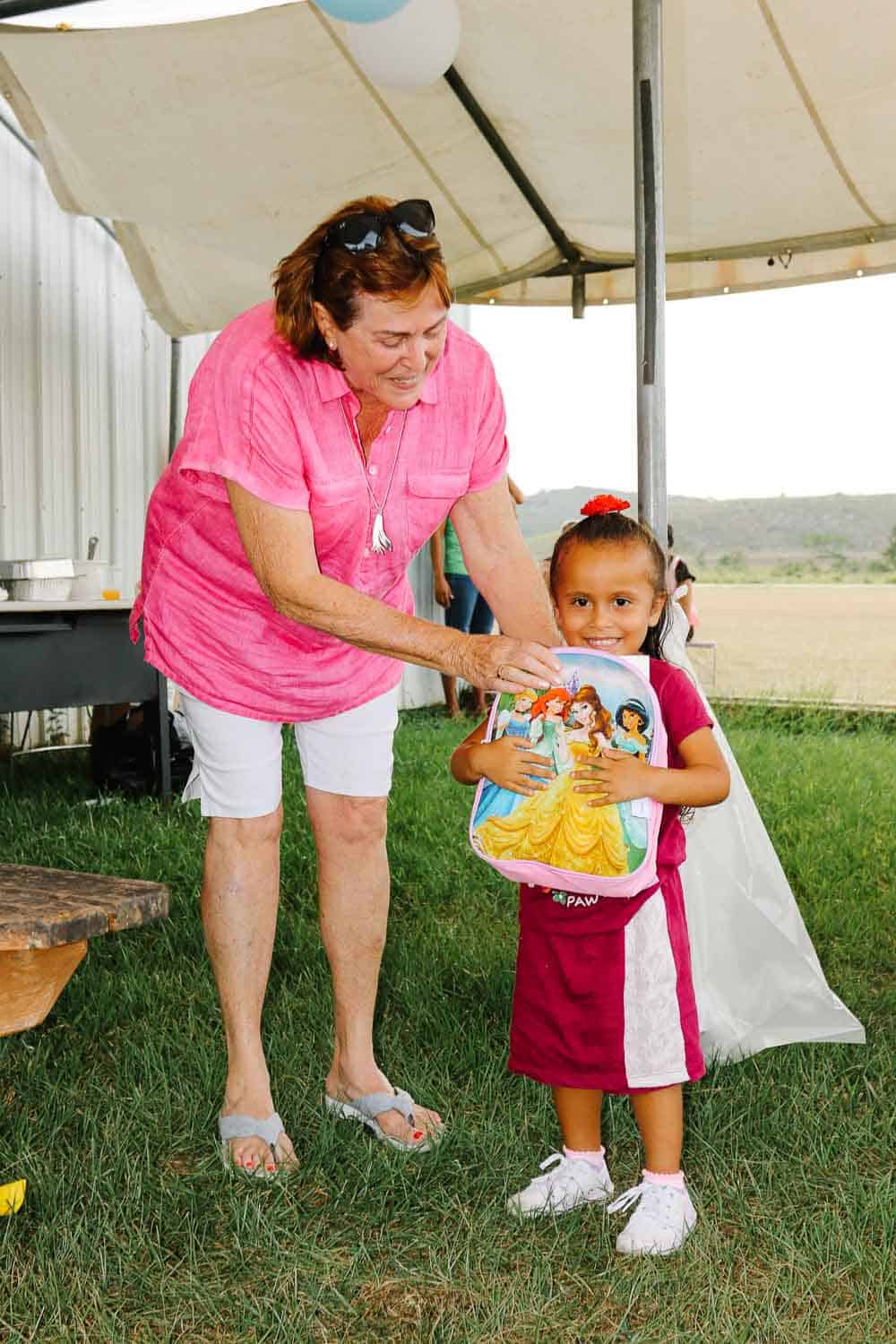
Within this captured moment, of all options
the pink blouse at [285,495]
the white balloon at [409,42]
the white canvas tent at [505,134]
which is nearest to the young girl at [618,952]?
the pink blouse at [285,495]

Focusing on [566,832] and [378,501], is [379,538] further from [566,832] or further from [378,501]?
[566,832]

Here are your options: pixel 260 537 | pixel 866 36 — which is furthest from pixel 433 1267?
pixel 866 36

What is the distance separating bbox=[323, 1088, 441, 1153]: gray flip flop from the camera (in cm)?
186

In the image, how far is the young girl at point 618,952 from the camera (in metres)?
1.62

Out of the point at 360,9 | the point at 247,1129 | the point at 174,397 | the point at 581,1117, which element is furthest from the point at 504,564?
the point at 174,397

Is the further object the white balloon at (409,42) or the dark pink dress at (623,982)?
the white balloon at (409,42)

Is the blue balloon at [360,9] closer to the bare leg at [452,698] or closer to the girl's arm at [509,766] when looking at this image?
the girl's arm at [509,766]

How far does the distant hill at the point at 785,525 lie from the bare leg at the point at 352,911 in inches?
175

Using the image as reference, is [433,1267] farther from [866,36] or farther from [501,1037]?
[866,36]

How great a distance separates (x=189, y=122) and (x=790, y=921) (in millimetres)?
3450

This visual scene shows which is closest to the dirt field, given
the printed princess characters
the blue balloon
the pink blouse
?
the blue balloon

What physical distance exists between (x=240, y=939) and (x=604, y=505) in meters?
0.83

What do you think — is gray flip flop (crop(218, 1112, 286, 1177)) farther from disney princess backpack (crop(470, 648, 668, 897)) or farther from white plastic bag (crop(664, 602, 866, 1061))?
white plastic bag (crop(664, 602, 866, 1061))

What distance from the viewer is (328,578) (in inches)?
63.4
